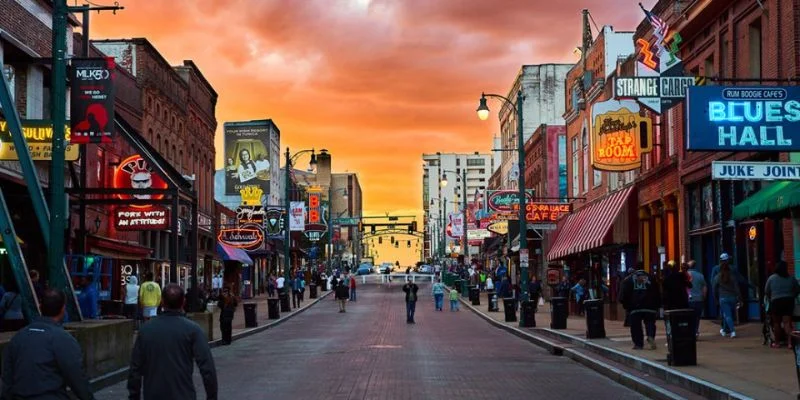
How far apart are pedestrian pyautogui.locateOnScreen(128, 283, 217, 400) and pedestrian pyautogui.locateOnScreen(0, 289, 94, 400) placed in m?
0.50

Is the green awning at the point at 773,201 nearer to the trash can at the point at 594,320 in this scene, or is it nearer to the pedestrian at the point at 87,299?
the trash can at the point at 594,320

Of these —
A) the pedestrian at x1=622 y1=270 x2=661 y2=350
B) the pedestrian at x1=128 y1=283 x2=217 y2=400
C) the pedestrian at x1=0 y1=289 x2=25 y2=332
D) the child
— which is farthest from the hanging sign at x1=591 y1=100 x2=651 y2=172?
the pedestrian at x1=128 y1=283 x2=217 y2=400

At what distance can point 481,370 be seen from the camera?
63.7 ft

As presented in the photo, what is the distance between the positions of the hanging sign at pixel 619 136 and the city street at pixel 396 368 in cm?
668

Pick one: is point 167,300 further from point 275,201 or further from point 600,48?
point 275,201

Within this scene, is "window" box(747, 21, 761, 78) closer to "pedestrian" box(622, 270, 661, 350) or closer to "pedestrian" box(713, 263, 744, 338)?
"pedestrian" box(713, 263, 744, 338)

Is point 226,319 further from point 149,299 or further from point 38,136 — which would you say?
point 38,136

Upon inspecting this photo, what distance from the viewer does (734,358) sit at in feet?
59.6

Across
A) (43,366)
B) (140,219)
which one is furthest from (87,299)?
(43,366)

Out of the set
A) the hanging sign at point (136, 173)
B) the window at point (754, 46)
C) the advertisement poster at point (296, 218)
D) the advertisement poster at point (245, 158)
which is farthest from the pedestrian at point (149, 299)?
the advertisement poster at point (245, 158)

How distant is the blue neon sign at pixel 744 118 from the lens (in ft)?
62.4

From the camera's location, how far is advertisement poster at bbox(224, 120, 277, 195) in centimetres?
6962

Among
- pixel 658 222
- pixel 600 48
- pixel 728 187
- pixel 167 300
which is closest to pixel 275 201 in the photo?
pixel 600 48

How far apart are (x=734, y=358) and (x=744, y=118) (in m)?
4.46
